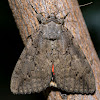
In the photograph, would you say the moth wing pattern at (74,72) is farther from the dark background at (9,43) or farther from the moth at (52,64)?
the dark background at (9,43)

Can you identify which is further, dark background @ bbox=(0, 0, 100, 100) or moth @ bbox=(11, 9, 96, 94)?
dark background @ bbox=(0, 0, 100, 100)

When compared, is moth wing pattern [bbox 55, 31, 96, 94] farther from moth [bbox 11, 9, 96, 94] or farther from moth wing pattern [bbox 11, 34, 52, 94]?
moth wing pattern [bbox 11, 34, 52, 94]

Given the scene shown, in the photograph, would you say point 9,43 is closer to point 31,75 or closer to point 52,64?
point 31,75

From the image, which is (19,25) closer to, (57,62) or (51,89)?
(57,62)

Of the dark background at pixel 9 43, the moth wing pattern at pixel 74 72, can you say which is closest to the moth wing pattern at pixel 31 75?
the moth wing pattern at pixel 74 72

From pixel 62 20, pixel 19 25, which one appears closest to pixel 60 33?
pixel 62 20

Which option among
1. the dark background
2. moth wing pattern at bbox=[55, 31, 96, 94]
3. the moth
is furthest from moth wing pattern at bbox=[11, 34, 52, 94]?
the dark background

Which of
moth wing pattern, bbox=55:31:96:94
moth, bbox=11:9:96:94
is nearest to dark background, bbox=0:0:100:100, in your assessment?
moth, bbox=11:9:96:94
